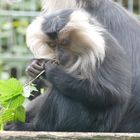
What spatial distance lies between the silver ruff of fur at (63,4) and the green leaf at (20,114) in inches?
37.7

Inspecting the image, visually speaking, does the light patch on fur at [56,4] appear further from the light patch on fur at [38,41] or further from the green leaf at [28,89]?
the green leaf at [28,89]

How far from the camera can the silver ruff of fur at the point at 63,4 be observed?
5.64 metres

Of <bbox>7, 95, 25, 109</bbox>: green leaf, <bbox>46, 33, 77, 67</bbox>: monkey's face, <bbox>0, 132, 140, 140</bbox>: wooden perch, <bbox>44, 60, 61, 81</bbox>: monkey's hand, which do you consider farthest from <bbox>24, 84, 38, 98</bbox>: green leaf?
<bbox>0, 132, 140, 140</bbox>: wooden perch

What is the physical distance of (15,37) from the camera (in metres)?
9.81

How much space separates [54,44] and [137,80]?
71 cm

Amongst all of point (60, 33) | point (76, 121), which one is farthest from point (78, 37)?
point (76, 121)

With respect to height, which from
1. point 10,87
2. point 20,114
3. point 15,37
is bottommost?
point 15,37

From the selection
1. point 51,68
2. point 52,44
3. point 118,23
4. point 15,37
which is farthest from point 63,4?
point 15,37

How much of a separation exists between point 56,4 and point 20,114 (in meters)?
1.01

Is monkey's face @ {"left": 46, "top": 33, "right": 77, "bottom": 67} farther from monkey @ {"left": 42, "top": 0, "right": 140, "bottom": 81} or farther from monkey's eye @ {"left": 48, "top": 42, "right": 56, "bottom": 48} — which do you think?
monkey @ {"left": 42, "top": 0, "right": 140, "bottom": 81}

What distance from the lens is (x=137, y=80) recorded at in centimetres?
546

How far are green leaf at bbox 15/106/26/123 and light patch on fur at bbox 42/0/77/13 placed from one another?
37.5 inches

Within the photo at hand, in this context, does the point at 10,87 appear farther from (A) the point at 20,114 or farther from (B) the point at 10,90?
(A) the point at 20,114

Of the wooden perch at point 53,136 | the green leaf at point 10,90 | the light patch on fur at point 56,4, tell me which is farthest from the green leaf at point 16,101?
the light patch on fur at point 56,4
